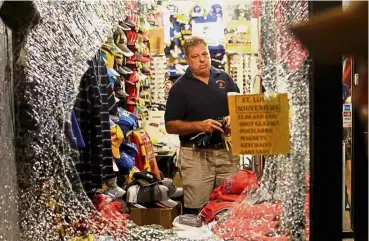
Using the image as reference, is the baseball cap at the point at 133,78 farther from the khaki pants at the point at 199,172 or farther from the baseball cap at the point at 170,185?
the khaki pants at the point at 199,172

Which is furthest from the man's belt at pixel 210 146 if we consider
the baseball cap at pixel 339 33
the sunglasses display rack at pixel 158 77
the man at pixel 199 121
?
the baseball cap at pixel 339 33

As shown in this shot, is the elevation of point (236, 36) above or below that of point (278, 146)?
above

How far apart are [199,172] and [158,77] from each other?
389mm

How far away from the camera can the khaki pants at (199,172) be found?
1.29 metres

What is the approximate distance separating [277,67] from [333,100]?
5.9 inches

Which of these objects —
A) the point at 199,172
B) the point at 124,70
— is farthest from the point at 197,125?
the point at 124,70

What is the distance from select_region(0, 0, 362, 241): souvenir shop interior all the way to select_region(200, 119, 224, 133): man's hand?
12cm

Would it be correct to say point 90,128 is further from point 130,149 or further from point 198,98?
point 130,149

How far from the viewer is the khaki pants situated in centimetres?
129

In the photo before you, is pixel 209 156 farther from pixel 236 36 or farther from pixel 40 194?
pixel 40 194

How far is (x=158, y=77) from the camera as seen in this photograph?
1587 mm

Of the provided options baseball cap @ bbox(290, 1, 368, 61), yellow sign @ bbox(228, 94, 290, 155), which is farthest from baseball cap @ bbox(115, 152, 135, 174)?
baseball cap @ bbox(290, 1, 368, 61)

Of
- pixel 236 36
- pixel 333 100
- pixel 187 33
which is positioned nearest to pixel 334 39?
pixel 333 100

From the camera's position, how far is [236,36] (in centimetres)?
116
